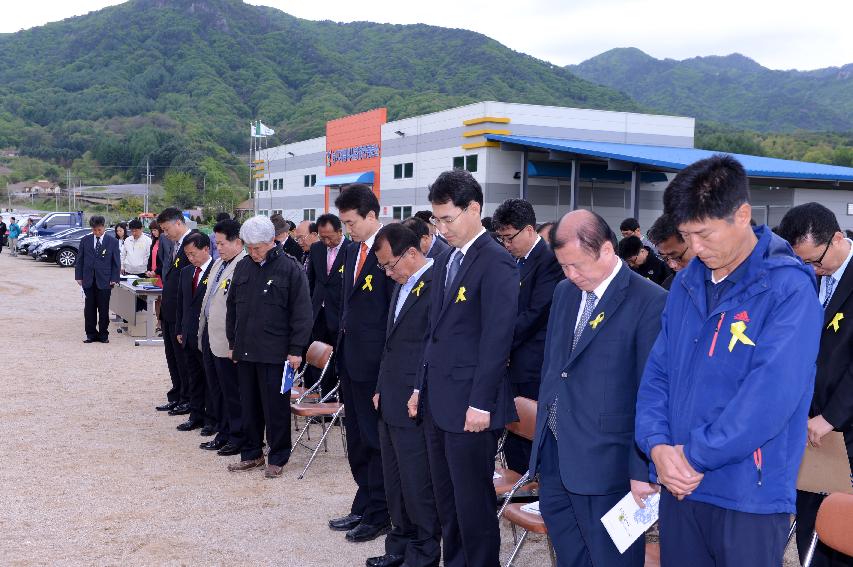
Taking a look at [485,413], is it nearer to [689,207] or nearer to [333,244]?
[689,207]

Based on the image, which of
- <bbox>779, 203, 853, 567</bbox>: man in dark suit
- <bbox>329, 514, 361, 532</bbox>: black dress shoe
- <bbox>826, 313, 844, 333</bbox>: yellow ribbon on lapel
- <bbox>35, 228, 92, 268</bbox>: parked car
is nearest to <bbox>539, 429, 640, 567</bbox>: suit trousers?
<bbox>779, 203, 853, 567</bbox>: man in dark suit

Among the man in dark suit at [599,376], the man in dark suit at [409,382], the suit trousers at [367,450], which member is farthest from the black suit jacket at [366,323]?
the man in dark suit at [599,376]

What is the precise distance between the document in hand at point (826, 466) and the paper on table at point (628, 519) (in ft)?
3.36

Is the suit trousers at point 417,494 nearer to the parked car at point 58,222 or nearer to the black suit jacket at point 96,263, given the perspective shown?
the black suit jacket at point 96,263

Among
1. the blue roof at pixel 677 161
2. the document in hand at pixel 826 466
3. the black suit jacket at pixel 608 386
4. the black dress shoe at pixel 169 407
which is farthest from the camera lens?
the blue roof at pixel 677 161

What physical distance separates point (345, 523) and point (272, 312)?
1729 mm

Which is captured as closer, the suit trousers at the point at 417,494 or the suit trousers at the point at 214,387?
the suit trousers at the point at 417,494

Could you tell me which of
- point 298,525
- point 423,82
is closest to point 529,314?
point 298,525

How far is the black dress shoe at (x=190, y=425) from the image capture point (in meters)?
7.61

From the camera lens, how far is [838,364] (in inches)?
137

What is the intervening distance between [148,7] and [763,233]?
141466 millimetres

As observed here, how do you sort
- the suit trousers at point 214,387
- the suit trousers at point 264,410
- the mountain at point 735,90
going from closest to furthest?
the suit trousers at point 264,410 → the suit trousers at point 214,387 → the mountain at point 735,90

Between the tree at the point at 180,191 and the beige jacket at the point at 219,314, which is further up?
the tree at the point at 180,191

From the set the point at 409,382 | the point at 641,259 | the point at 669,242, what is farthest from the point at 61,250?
the point at 669,242
